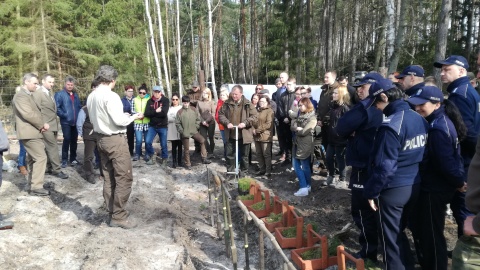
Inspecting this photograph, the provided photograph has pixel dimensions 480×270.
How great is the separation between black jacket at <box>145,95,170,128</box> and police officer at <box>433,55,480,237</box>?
5746 millimetres

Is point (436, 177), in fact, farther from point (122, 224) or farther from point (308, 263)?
point (122, 224)

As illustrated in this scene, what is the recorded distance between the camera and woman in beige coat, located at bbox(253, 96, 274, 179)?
7.26 meters

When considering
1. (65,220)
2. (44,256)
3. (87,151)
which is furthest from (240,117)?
(44,256)

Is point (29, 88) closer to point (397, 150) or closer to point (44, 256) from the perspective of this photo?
point (44, 256)

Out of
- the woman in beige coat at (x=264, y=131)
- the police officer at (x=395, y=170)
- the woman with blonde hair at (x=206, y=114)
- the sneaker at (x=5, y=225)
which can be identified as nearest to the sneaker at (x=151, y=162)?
the woman with blonde hair at (x=206, y=114)

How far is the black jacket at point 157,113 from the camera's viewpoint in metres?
7.81

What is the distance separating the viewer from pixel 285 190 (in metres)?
6.72

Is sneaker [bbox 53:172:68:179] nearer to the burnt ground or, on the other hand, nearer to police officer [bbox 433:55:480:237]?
the burnt ground

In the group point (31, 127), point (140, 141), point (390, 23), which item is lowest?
point (140, 141)

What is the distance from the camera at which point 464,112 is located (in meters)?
3.62

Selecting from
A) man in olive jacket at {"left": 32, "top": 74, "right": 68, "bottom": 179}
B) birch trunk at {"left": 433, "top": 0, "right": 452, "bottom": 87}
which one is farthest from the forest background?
man in olive jacket at {"left": 32, "top": 74, "right": 68, "bottom": 179}

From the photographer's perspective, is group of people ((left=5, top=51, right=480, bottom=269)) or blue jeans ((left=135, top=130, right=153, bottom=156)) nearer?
group of people ((left=5, top=51, right=480, bottom=269))

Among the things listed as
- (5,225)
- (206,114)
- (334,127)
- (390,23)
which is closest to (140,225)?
(5,225)

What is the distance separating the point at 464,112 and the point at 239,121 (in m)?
4.49
